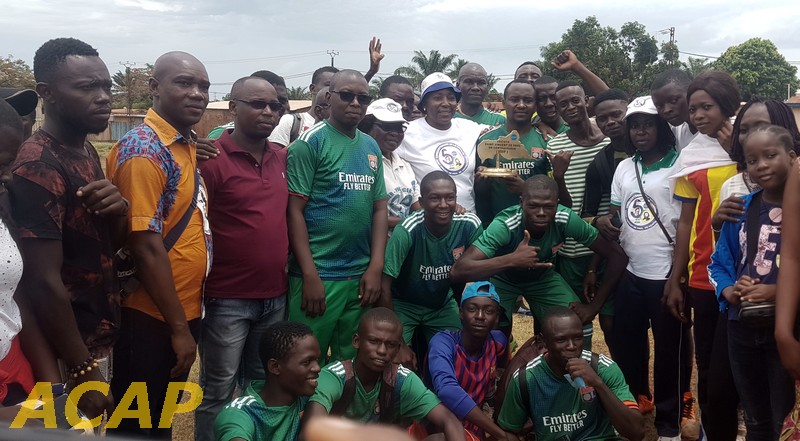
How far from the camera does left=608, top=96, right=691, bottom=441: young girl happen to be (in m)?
4.64

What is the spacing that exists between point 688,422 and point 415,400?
2.31m

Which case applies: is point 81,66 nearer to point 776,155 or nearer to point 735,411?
point 776,155

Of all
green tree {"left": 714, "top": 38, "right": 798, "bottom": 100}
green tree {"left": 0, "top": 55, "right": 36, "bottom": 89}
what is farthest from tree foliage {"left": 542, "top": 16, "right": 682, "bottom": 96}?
green tree {"left": 0, "top": 55, "right": 36, "bottom": 89}

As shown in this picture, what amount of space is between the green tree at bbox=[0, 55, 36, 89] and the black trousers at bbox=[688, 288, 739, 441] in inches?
1268

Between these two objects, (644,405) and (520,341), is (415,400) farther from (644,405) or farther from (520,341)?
(520,341)

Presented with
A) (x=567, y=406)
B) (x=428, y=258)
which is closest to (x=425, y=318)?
(x=428, y=258)

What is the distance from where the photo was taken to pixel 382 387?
13.1 ft

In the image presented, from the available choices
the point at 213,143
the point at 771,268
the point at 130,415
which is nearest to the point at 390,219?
the point at 213,143

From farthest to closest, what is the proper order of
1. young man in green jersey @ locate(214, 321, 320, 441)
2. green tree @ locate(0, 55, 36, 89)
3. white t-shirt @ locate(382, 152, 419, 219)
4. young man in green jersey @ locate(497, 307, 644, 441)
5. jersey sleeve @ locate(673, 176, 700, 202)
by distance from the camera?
1. green tree @ locate(0, 55, 36, 89)
2. white t-shirt @ locate(382, 152, 419, 219)
3. jersey sleeve @ locate(673, 176, 700, 202)
4. young man in green jersey @ locate(497, 307, 644, 441)
5. young man in green jersey @ locate(214, 321, 320, 441)

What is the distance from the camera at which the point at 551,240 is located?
4.80 metres

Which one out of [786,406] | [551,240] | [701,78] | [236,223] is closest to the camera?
[786,406]

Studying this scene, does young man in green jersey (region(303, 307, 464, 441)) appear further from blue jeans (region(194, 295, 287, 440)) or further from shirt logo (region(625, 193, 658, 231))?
shirt logo (region(625, 193, 658, 231))

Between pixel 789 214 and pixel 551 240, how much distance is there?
1.88m

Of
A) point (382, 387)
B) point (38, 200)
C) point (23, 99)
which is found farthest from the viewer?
point (382, 387)
